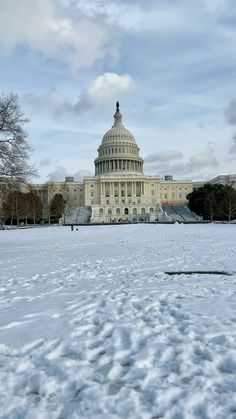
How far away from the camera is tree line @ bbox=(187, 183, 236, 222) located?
7638cm

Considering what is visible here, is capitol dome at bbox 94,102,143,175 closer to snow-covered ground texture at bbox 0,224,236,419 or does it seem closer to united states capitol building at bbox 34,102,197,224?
united states capitol building at bbox 34,102,197,224

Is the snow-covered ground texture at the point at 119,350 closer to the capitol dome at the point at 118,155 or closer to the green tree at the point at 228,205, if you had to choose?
the green tree at the point at 228,205

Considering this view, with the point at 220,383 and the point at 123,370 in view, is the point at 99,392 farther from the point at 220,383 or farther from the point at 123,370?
the point at 220,383

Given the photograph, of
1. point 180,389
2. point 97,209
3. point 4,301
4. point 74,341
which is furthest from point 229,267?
point 97,209

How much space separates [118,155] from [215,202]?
2564 inches

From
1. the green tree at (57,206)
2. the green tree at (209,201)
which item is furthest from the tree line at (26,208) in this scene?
the green tree at (209,201)

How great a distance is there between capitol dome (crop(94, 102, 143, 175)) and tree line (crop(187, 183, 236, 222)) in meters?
46.9

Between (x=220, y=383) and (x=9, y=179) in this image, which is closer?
(x=220, y=383)

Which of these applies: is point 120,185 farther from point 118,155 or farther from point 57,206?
point 57,206

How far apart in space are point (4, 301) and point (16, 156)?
1471 centimetres

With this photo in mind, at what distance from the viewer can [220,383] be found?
3818 millimetres

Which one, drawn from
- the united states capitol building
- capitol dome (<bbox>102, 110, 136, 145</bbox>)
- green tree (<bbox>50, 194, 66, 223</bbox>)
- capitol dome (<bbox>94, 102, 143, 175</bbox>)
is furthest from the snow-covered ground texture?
capitol dome (<bbox>102, 110, 136, 145</bbox>)

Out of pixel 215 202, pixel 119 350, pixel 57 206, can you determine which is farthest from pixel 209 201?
pixel 119 350

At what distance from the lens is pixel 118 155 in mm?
141750
